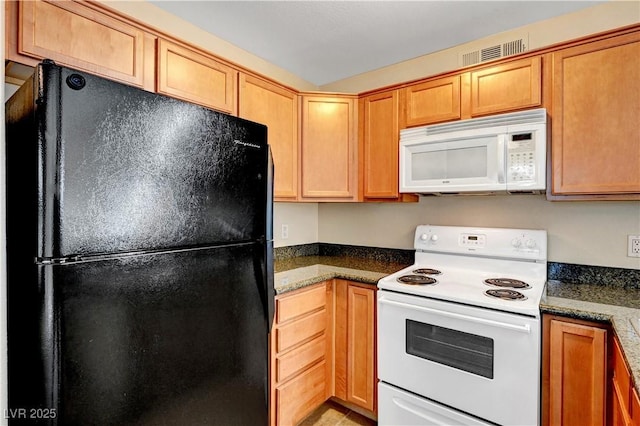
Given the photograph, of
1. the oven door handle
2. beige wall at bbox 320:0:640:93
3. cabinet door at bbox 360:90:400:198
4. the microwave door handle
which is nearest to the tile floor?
the oven door handle

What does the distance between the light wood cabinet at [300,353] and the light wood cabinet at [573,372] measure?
1.19 meters

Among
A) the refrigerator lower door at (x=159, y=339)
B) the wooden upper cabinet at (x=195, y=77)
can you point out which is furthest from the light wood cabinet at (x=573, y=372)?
the wooden upper cabinet at (x=195, y=77)

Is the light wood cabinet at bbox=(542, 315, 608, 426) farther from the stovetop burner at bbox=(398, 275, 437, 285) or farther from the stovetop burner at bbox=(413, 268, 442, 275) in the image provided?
the stovetop burner at bbox=(413, 268, 442, 275)

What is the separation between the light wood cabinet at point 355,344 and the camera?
6.81 feet

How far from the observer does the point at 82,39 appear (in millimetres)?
1403

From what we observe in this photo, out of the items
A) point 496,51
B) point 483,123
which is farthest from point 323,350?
point 496,51

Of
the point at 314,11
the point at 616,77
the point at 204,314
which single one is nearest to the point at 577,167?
the point at 616,77

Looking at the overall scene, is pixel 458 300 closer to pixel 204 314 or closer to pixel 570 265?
pixel 570 265

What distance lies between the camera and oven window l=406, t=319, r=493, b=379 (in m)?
1.63

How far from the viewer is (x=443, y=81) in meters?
2.14

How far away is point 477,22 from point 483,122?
712 mm

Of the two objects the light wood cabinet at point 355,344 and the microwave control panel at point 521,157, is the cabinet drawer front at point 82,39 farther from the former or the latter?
the microwave control panel at point 521,157

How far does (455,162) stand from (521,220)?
1.95 ft

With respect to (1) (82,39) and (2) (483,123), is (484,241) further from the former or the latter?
(1) (82,39)
